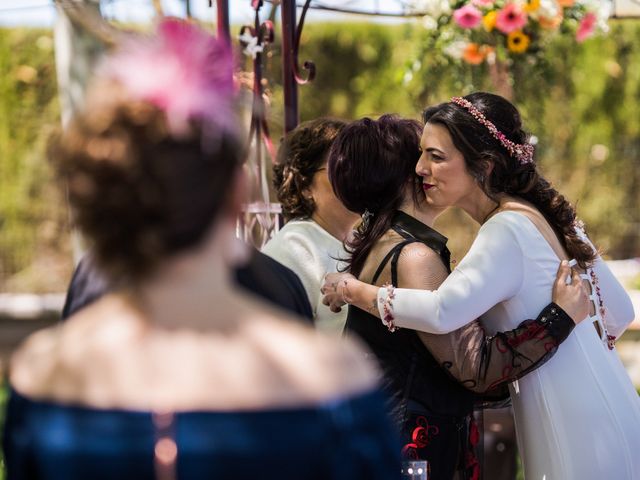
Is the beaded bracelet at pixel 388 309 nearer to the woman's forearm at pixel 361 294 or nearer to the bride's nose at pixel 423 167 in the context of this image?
the woman's forearm at pixel 361 294

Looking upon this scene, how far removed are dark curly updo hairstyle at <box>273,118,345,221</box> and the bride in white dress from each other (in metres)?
0.49

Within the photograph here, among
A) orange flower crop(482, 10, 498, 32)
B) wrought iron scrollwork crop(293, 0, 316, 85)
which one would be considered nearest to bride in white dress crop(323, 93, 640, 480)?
wrought iron scrollwork crop(293, 0, 316, 85)

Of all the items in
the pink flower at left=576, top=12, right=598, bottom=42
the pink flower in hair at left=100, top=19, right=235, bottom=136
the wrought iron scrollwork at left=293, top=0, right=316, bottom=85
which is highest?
the pink flower at left=576, top=12, right=598, bottom=42

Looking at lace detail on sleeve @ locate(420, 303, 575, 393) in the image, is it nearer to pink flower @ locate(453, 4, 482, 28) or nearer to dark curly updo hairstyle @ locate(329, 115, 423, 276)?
dark curly updo hairstyle @ locate(329, 115, 423, 276)

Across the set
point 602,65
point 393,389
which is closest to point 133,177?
point 393,389

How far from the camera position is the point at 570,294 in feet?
8.21

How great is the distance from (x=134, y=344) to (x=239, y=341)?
0.42 feet

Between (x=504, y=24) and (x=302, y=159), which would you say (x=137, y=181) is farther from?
(x=504, y=24)

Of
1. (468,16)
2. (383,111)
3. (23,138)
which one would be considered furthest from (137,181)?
(383,111)

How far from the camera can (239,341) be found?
4.18ft

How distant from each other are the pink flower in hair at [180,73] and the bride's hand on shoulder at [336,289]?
3.88 ft

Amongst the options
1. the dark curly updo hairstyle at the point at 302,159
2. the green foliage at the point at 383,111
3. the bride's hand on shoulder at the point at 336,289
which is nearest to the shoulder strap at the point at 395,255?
the bride's hand on shoulder at the point at 336,289

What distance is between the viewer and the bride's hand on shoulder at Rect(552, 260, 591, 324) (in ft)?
8.20

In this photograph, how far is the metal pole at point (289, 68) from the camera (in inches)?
133
